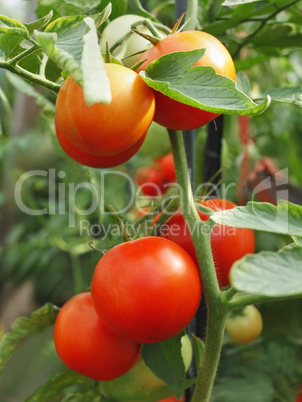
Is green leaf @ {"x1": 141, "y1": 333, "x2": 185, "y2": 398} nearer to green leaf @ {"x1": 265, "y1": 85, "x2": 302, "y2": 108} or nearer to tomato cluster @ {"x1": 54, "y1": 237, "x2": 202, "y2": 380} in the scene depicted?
tomato cluster @ {"x1": 54, "y1": 237, "x2": 202, "y2": 380}

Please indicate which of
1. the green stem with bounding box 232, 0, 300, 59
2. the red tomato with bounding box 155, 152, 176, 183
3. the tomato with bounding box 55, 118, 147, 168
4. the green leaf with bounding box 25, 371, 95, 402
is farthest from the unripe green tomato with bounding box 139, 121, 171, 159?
the green leaf with bounding box 25, 371, 95, 402

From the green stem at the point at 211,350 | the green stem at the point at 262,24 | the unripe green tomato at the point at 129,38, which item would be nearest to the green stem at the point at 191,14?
the unripe green tomato at the point at 129,38

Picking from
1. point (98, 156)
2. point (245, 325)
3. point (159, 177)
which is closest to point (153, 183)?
point (159, 177)

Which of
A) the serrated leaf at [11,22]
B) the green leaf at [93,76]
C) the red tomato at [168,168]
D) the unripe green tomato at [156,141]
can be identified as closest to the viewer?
the green leaf at [93,76]

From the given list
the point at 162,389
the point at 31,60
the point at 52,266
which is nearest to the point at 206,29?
the point at 31,60

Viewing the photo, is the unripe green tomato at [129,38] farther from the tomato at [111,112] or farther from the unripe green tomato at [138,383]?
the unripe green tomato at [138,383]

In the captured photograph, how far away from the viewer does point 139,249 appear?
440mm

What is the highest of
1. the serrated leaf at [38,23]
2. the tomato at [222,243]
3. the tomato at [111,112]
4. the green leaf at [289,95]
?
the serrated leaf at [38,23]

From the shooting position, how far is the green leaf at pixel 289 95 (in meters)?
0.46

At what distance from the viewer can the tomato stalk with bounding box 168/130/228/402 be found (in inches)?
17.6

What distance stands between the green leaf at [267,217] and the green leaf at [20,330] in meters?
0.29

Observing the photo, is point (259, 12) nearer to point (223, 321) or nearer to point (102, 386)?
point (223, 321)

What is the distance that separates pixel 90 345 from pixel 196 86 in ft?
0.96

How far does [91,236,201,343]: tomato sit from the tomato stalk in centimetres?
1
